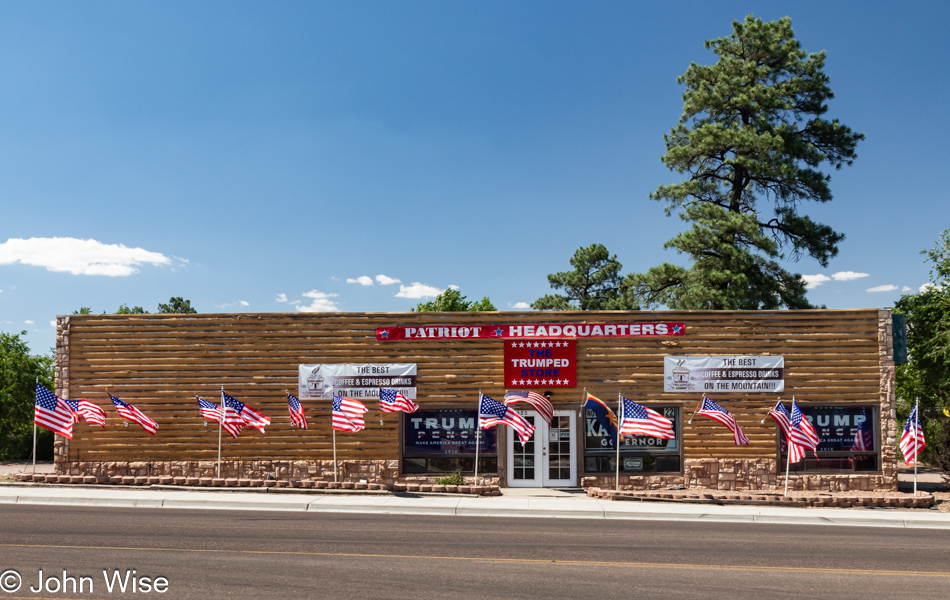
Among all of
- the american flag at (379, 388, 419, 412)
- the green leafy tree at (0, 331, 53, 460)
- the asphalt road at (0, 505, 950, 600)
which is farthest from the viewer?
the green leafy tree at (0, 331, 53, 460)

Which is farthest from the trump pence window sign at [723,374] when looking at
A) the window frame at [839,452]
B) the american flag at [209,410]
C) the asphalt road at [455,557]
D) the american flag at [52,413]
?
the american flag at [52,413]

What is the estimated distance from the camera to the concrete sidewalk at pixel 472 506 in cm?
1653

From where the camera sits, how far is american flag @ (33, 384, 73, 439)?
2016 cm

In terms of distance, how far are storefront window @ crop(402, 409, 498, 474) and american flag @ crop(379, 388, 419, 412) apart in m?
1.24

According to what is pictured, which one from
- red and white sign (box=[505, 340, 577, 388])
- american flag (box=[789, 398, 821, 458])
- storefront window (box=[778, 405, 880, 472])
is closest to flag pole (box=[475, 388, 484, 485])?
red and white sign (box=[505, 340, 577, 388])

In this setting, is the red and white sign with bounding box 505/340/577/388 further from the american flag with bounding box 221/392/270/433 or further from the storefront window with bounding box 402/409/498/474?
the american flag with bounding box 221/392/270/433

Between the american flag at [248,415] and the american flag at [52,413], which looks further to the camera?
the american flag at [248,415]

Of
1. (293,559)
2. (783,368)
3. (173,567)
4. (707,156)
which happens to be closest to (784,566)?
(293,559)

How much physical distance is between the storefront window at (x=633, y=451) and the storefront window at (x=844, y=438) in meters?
3.28

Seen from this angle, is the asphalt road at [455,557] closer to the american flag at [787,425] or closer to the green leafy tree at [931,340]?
the american flag at [787,425]

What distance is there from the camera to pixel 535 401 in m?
20.1

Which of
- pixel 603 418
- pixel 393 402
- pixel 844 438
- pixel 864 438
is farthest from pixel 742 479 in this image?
pixel 393 402

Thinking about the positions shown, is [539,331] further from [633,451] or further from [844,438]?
[844,438]

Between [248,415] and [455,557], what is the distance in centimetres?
1136
